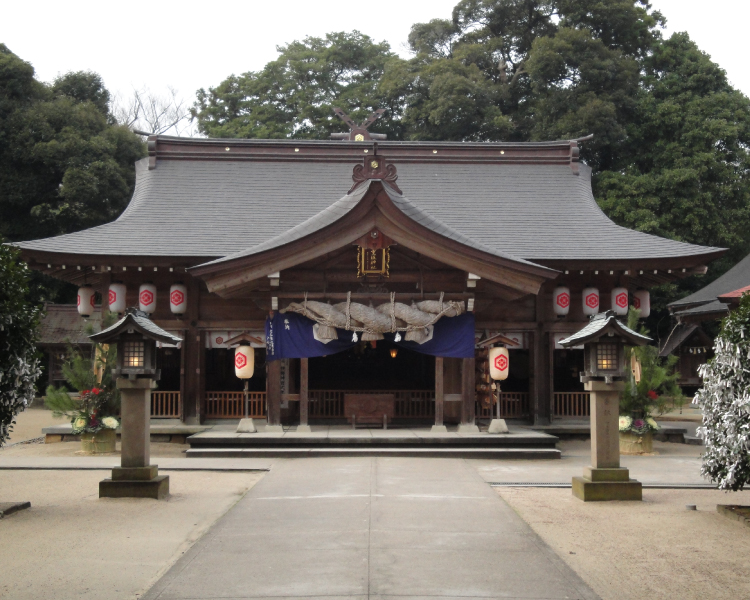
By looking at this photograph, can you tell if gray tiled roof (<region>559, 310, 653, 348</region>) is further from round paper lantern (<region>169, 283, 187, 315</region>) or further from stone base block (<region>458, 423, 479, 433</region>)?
round paper lantern (<region>169, 283, 187, 315</region>)

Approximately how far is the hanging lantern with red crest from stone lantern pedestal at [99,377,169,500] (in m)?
6.90

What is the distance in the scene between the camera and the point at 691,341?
28188 mm

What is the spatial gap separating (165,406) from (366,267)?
6.10 meters

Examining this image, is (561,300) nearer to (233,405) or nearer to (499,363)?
(499,363)

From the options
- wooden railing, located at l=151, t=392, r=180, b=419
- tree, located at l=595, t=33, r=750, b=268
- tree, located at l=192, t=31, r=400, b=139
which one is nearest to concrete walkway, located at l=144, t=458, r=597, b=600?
wooden railing, located at l=151, t=392, r=180, b=419

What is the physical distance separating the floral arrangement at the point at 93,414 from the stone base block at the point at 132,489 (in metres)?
4.95

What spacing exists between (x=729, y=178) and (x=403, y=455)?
21695 millimetres

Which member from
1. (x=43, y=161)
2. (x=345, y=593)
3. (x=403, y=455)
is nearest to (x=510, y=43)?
(x=43, y=161)

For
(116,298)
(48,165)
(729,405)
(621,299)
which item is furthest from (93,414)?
(48,165)

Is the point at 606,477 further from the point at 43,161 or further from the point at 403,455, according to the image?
the point at 43,161

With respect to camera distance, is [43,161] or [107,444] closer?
[107,444]

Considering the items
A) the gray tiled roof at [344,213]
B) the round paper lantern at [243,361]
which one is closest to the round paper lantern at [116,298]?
the round paper lantern at [243,361]

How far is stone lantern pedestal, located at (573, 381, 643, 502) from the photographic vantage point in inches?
378

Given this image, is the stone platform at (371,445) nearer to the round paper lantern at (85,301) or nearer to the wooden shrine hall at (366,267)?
the wooden shrine hall at (366,267)
